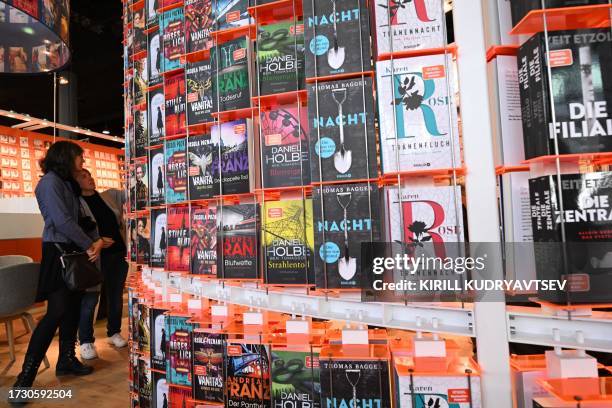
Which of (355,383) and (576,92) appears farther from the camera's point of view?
(355,383)

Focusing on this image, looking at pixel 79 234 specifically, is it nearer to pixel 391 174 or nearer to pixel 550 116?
pixel 391 174

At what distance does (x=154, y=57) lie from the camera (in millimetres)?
2686

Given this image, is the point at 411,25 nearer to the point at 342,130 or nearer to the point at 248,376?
the point at 342,130

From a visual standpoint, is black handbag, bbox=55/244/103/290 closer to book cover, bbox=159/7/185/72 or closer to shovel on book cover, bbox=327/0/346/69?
book cover, bbox=159/7/185/72

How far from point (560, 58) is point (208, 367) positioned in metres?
1.86

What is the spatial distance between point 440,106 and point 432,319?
0.70 m

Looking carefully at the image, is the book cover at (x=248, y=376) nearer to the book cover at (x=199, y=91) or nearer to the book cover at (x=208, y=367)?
the book cover at (x=208, y=367)

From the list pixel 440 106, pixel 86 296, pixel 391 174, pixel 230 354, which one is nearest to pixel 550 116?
pixel 440 106

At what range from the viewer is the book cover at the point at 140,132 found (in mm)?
2881

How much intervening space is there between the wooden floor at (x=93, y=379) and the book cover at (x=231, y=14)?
2.56 m

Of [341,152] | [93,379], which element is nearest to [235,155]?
[341,152]

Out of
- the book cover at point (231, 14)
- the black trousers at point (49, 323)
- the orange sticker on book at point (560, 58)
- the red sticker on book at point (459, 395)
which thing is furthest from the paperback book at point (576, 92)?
the black trousers at point (49, 323)

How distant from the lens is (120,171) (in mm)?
11391

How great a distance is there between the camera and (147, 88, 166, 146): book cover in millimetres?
2619
